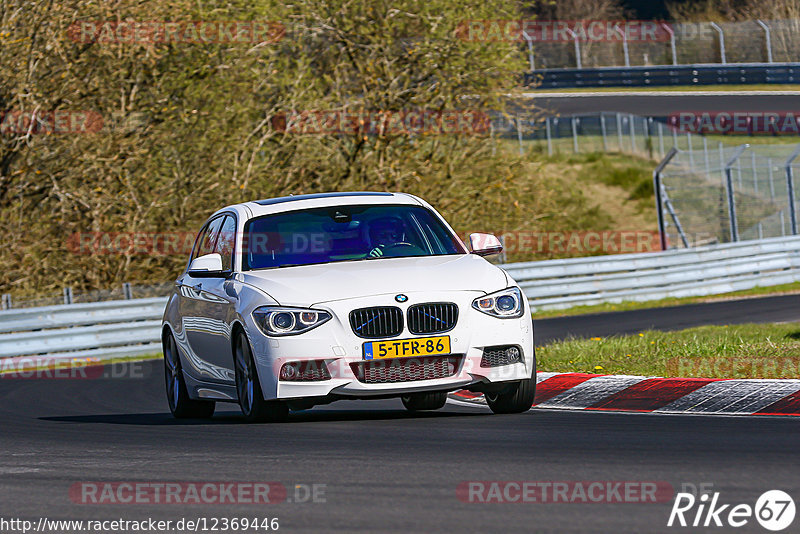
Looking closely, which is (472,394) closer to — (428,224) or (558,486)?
(428,224)

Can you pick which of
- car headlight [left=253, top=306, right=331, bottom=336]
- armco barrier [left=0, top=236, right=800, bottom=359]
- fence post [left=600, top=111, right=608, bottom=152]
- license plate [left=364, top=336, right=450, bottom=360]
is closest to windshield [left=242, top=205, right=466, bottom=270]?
car headlight [left=253, top=306, right=331, bottom=336]

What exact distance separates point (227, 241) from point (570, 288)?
16677 mm

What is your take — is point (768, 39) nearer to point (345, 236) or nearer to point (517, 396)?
point (345, 236)

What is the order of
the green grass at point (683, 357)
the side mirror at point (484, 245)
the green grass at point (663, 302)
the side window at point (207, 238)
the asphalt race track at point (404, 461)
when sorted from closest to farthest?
the asphalt race track at point (404, 461) < the side mirror at point (484, 245) < the green grass at point (683, 357) < the side window at point (207, 238) < the green grass at point (663, 302)

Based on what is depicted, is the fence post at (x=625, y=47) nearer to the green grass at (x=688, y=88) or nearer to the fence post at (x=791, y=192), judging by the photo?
the green grass at (x=688, y=88)

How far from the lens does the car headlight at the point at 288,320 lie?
9141 millimetres

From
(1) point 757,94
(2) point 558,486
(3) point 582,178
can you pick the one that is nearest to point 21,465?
(2) point 558,486

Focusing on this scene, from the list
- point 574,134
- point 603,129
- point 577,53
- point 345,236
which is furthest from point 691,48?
point 345,236

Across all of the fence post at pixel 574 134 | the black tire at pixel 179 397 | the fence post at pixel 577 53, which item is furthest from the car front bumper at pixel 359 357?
the fence post at pixel 577 53

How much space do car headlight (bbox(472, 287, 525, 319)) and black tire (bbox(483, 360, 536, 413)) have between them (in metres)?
0.45

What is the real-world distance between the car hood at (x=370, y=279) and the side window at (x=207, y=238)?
164cm

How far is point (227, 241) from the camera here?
1090 centimetres

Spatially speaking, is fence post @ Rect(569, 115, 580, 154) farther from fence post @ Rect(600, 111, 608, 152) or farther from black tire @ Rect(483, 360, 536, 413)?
black tire @ Rect(483, 360, 536, 413)

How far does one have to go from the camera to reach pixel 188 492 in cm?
669
